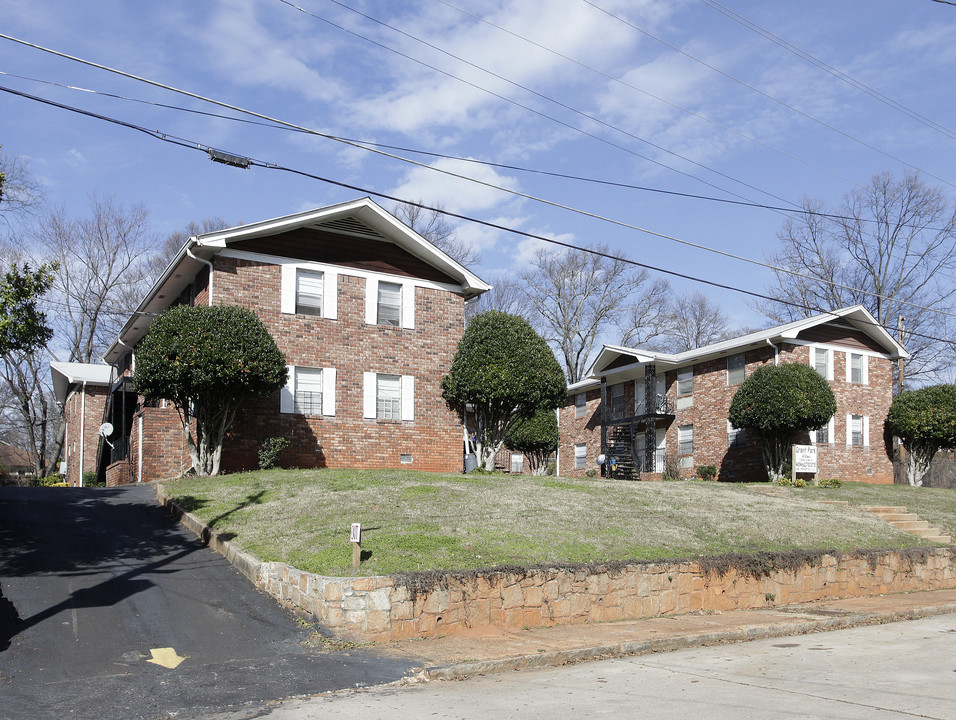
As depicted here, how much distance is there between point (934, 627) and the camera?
477 inches

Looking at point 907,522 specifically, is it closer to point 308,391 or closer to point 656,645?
point 656,645

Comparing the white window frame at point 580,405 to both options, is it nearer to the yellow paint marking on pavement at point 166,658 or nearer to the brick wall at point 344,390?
the brick wall at point 344,390

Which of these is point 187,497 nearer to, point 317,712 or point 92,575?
point 92,575

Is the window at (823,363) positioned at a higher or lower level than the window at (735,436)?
higher

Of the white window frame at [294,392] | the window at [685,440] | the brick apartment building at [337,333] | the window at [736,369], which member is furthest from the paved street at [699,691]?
the window at [685,440]

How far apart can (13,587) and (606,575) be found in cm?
797

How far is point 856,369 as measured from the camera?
107ft

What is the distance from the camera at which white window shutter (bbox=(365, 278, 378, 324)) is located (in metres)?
23.2

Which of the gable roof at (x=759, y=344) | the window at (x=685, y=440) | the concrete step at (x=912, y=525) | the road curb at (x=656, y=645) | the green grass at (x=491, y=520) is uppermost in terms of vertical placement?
the gable roof at (x=759, y=344)

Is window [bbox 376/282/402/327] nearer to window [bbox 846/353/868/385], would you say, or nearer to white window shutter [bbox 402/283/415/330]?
white window shutter [bbox 402/283/415/330]

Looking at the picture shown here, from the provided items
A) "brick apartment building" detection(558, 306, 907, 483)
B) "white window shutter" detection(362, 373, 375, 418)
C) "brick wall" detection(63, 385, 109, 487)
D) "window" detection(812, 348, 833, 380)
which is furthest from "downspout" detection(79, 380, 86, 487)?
"window" detection(812, 348, 833, 380)

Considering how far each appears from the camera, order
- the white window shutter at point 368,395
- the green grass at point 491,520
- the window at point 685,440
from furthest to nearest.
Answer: the window at point 685,440 → the white window shutter at point 368,395 → the green grass at point 491,520

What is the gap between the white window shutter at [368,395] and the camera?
74.9 ft

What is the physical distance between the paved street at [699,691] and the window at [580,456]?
29959mm
